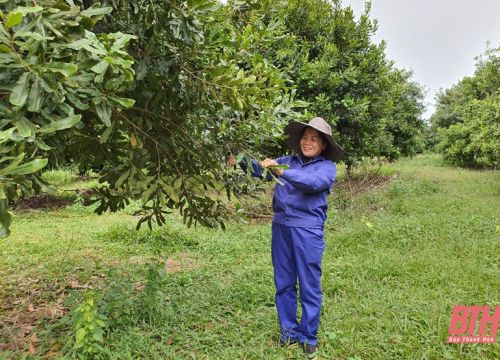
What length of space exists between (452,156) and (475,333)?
18418 millimetres

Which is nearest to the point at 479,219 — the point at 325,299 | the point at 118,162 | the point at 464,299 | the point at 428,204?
the point at 428,204

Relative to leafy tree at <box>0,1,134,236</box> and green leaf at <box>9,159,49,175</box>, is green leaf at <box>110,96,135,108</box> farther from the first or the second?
green leaf at <box>9,159,49,175</box>

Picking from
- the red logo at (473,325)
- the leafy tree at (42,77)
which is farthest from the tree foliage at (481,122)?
the leafy tree at (42,77)

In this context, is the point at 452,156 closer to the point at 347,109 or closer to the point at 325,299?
the point at 347,109

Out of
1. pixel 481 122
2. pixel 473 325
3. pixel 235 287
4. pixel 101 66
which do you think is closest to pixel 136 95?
pixel 101 66

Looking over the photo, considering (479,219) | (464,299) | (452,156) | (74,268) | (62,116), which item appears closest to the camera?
(62,116)

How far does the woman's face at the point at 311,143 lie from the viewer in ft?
10.6

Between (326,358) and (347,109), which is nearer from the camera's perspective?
(326,358)

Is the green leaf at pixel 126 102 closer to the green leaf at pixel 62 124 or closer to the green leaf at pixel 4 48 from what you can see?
the green leaf at pixel 62 124

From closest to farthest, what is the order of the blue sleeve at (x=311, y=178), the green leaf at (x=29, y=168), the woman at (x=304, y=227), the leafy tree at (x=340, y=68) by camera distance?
the green leaf at (x=29, y=168)
the blue sleeve at (x=311, y=178)
the woman at (x=304, y=227)
the leafy tree at (x=340, y=68)

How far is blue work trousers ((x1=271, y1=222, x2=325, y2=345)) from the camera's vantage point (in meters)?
3.06

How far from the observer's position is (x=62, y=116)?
162cm

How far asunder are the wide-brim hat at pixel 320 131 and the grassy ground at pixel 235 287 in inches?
58.3

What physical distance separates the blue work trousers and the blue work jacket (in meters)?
0.07
